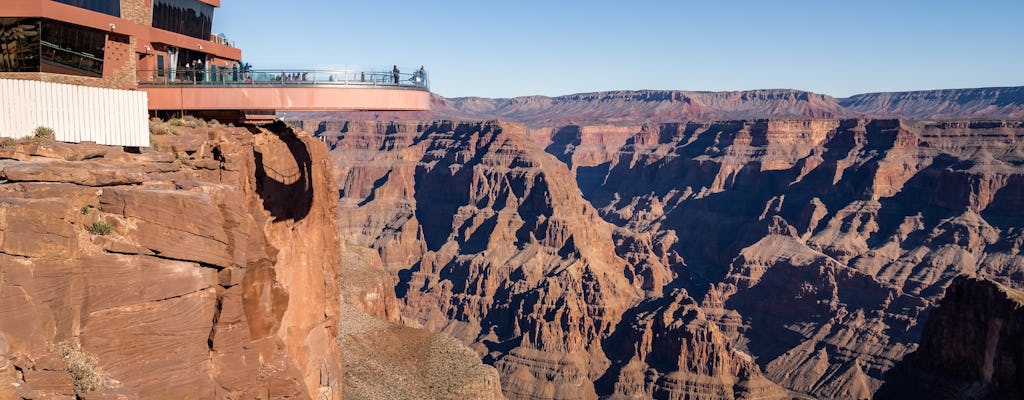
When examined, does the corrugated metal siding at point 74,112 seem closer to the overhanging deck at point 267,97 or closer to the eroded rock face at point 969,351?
the overhanging deck at point 267,97

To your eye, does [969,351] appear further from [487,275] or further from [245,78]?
[487,275]

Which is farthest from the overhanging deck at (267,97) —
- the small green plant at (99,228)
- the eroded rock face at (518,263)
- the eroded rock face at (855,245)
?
the eroded rock face at (855,245)

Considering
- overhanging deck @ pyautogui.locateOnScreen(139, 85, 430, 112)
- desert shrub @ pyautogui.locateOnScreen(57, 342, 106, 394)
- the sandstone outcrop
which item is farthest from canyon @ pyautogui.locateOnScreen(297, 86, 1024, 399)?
desert shrub @ pyautogui.locateOnScreen(57, 342, 106, 394)

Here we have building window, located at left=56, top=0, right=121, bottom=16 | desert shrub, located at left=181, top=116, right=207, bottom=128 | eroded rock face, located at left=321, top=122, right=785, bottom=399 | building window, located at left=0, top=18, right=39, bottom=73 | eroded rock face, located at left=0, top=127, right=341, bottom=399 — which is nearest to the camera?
eroded rock face, located at left=0, top=127, right=341, bottom=399

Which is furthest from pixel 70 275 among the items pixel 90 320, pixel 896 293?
pixel 896 293

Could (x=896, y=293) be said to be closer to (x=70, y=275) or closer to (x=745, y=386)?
(x=745, y=386)

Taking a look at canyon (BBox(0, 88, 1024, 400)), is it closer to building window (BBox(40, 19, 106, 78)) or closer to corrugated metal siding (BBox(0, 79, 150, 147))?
corrugated metal siding (BBox(0, 79, 150, 147))

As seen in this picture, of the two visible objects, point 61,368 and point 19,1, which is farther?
point 19,1
